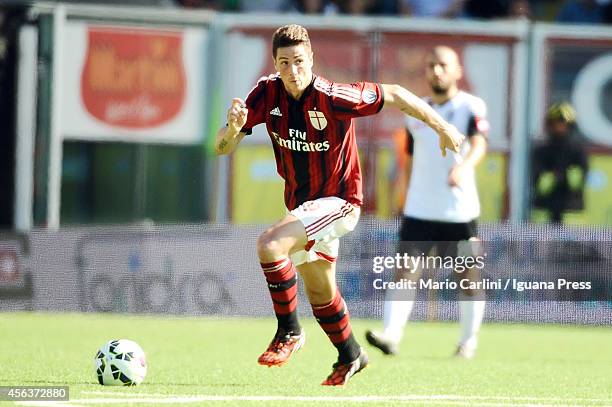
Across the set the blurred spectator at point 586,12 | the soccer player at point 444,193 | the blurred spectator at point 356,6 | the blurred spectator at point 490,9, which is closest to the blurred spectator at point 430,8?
the blurred spectator at point 490,9

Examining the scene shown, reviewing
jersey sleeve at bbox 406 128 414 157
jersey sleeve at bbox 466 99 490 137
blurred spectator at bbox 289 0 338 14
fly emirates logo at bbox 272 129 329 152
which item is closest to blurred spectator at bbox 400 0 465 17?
blurred spectator at bbox 289 0 338 14

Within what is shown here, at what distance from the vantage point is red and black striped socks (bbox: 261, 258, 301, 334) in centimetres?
810

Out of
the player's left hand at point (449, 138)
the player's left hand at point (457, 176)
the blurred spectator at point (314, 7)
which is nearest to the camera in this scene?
the player's left hand at point (449, 138)

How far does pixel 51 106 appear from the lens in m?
16.2

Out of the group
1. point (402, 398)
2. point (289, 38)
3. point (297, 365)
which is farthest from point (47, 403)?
point (297, 365)

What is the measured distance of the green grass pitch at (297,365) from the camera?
25.5 feet

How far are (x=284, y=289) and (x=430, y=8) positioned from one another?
10087 millimetres

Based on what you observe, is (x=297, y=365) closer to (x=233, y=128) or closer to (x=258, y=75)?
(x=233, y=128)

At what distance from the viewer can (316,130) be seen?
8234 millimetres

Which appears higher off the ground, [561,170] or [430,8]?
[430,8]

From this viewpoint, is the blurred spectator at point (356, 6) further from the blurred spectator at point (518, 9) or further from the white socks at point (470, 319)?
the white socks at point (470, 319)

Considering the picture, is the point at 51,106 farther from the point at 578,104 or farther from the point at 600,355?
the point at 600,355

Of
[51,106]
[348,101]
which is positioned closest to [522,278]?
[51,106]

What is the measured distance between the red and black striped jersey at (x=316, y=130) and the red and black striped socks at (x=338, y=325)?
60 centimetres
